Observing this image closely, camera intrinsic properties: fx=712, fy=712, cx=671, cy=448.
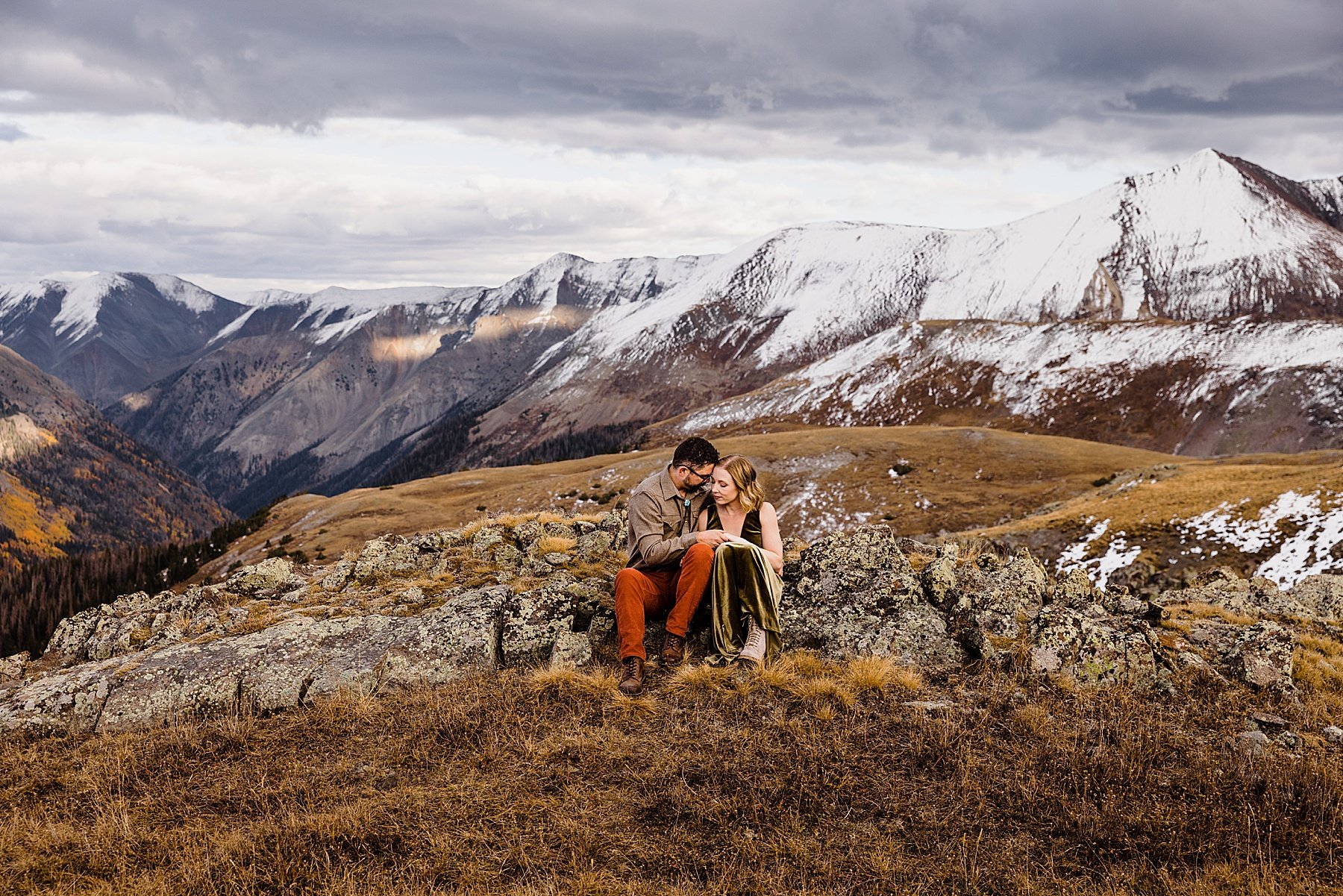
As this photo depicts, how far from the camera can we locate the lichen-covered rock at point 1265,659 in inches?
444

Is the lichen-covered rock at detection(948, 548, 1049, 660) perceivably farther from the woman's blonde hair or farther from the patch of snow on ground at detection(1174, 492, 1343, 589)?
the patch of snow on ground at detection(1174, 492, 1343, 589)

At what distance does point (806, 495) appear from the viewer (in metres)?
75.6

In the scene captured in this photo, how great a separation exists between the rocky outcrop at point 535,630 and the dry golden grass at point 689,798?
32.2 inches

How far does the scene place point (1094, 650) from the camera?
38.1 feet

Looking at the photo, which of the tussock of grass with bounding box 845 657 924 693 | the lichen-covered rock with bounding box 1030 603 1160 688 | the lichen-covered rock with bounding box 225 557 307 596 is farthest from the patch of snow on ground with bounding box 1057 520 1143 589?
the lichen-covered rock with bounding box 225 557 307 596

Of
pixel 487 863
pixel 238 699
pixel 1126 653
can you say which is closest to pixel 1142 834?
pixel 1126 653

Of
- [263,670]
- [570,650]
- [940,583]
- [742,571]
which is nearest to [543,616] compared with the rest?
[570,650]

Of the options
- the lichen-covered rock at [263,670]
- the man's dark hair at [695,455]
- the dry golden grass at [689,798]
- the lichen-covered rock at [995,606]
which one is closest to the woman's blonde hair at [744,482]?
the man's dark hair at [695,455]

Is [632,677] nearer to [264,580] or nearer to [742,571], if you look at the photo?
[742,571]

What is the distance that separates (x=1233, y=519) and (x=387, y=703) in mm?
46565

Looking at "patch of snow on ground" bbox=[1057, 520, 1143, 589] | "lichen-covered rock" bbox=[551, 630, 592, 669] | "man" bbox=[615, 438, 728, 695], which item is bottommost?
"patch of snow on ground" bbox=[1057, 520, 1143, 589]

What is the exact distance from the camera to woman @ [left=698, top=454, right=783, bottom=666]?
11.7m

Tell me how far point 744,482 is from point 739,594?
1885 mm

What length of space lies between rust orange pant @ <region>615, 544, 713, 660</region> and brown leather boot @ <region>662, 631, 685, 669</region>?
139mm
